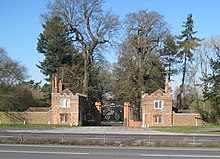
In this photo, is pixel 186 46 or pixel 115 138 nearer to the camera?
pixel 115 138

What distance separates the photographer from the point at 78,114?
205 feet

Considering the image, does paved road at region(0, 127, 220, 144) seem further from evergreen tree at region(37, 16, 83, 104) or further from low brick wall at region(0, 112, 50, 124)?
evergreen tree at region(37, 16, 83, 104)

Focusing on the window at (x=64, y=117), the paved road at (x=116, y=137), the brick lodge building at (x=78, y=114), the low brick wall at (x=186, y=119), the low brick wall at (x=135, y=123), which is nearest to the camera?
the paved road at (x=116, y=137)

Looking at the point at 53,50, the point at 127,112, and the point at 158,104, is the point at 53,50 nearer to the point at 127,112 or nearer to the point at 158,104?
the point at 127,112

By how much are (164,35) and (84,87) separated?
17.4m

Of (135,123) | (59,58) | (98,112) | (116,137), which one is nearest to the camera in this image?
(116,137)

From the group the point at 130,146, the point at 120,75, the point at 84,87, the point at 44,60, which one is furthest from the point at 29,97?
the point at 130,146

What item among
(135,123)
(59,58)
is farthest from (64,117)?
(59,58)

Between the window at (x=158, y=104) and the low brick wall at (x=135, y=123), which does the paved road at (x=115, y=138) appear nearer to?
the window at (x=158, y=104)

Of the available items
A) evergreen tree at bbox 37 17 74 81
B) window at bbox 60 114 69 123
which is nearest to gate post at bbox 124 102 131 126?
window at bbox 60 114 69 123

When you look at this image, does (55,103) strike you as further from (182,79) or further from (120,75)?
(182,79)

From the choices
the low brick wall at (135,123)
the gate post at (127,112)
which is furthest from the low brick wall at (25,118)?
the low brick wall at (135,123)

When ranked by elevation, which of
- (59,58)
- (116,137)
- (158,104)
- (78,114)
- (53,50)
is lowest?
(116,137)

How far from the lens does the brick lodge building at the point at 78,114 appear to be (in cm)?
6191
